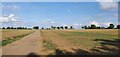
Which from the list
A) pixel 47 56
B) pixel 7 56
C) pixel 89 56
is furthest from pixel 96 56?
pixel 7 56

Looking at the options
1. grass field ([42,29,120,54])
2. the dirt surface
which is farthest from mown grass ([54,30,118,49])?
the dirt surface

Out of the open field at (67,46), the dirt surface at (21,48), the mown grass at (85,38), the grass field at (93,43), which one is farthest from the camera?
the mown grass at (85,38)

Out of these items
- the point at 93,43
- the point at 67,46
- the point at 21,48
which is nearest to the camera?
the point at 21,48

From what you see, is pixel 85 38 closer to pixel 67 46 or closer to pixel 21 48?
pixel 67 46

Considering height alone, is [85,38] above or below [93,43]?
below

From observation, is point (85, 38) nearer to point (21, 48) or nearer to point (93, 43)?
point (93, 43)

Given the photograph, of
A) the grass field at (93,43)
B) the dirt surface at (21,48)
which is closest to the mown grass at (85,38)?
the grass field at (93,43)

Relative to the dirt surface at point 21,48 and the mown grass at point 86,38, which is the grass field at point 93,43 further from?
the dirt surface at point 21,48

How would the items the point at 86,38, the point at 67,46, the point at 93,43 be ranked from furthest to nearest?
1. the point at 86,38
2. the point at 93,43
3. the point at 67,46

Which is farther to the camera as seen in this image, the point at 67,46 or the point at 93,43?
the point at 93,43

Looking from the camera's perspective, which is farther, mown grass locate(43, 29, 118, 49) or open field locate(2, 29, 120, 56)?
mown grass locate(43, 29, 118, 49)

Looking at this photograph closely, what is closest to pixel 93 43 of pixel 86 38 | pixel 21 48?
pixel 21 48

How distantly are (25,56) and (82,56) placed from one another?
11.2ft

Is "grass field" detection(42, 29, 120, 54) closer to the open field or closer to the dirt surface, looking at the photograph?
the open field
